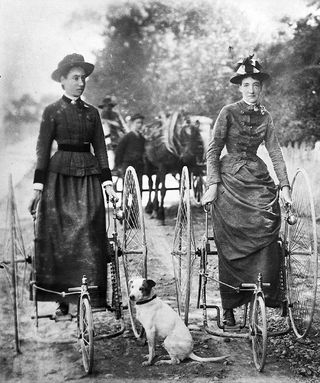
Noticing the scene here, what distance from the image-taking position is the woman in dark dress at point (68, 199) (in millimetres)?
3508

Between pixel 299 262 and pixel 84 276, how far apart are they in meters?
1.48

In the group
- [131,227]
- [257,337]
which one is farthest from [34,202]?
[257,337]

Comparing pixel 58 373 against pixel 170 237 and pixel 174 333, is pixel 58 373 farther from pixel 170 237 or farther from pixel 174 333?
pixel 170 237

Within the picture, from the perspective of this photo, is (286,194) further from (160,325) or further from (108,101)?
(108,101)

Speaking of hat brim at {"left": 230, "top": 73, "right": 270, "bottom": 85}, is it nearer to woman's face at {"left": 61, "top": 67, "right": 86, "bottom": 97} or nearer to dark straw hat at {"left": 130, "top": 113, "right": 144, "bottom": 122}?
dark straw hat at {"left": 130, "top": 113, "right": 144, "bottom": 122}

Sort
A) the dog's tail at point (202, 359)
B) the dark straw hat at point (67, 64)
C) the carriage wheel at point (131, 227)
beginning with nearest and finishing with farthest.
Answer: the dog's tail at point (202, 359)
the dark straw hat at point (67, 64)
the carriage wheel at point (131, 227)

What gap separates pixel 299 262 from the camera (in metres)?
3.69

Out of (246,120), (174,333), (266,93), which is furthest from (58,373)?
(266,93)

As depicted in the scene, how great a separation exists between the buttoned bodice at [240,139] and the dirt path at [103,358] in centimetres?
113

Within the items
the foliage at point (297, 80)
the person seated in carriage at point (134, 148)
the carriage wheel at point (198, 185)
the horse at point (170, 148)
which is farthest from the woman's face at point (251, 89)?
the person seated in carriage at point (134, 148)

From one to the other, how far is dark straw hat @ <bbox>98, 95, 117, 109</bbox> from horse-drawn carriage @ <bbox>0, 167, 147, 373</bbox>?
1.86 feet

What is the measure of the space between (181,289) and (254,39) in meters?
1.93

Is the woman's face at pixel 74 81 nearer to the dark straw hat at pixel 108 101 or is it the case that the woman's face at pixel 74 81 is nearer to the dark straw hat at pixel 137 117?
the dark straw hat at pixel 108 101

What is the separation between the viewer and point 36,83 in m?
3.58
